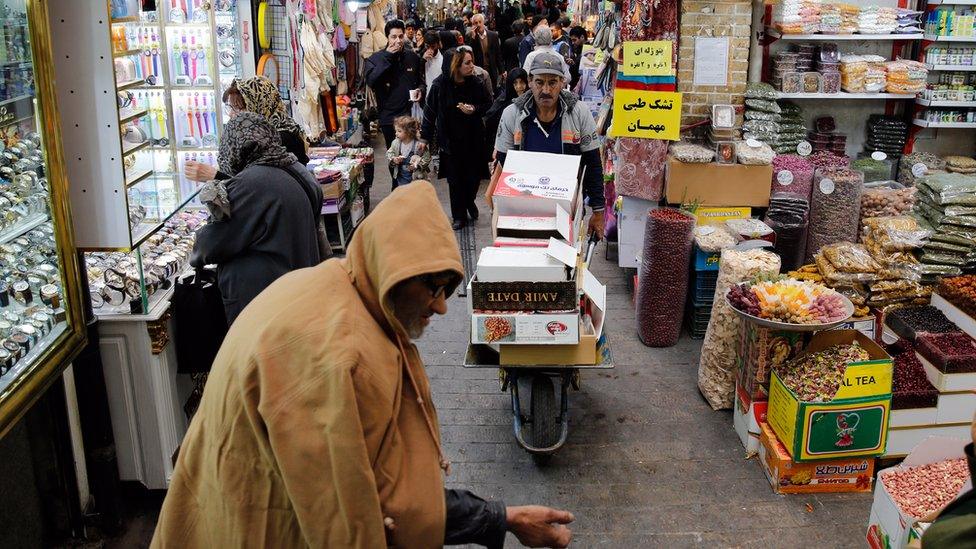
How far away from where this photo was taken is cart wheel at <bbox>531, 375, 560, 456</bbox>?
4023 millimetres

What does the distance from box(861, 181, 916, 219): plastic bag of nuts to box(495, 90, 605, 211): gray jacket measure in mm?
1919

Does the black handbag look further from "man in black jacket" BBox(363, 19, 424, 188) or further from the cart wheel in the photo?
"man in black jacket" BBox(363, 19, 424, 188)

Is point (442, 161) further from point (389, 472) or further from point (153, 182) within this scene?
point (389, 472)

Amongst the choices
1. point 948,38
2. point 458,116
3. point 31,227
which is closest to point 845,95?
point 948,38

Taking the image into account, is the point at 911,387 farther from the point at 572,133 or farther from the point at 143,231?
the point at 143,231

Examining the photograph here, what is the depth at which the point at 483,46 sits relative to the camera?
39.0 ft

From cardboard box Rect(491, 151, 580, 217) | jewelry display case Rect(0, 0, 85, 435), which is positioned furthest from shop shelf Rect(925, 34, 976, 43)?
jewelry display case Rect(0, 0, 85, 435)

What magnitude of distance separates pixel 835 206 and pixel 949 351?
1.74m

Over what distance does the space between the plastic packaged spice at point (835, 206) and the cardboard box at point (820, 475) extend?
1949 mm

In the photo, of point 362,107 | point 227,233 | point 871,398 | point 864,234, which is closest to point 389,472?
point 227,233

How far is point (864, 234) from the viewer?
549cm

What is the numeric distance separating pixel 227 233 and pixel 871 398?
2.95 meters

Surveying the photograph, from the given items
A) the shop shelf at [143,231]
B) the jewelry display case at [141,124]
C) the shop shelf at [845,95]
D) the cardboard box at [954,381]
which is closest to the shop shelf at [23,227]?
the jewelry display case at [141,124]

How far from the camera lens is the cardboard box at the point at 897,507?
3.12 meters
